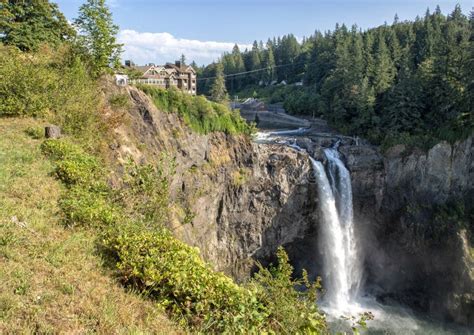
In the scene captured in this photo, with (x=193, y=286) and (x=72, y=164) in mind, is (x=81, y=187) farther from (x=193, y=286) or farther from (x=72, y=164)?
(x=193, y=286)

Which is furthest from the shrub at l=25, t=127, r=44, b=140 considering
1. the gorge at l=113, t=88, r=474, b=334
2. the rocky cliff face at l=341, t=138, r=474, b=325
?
the rocky cliff face at l=341, t=138, r=474, b=325

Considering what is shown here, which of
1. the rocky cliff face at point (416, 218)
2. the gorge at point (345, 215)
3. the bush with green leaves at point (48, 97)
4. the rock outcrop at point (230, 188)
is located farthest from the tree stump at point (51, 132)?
the rocky cliff face at point (416, 218)

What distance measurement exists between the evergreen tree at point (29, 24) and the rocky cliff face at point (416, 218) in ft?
73.8

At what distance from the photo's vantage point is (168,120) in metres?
20.6

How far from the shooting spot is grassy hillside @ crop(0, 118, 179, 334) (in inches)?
183

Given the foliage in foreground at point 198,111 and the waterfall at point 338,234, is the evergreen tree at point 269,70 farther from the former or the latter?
the foliage in foreground at point 198,111

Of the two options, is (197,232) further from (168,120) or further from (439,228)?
(439,228)

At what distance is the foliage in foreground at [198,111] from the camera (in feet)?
67.1

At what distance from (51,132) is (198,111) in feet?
38.3

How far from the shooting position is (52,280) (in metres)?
5.47

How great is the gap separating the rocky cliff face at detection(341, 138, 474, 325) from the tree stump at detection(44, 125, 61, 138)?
866 inches

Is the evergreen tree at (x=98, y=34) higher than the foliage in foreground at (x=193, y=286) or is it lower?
higher

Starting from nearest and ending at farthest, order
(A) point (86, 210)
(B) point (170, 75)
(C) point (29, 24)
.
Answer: (A) point (86, 210) < (C) point (29, 24) < (B) point (170, 75)

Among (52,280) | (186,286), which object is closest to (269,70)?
(186,286)
